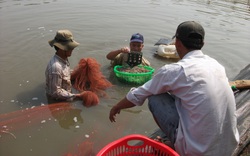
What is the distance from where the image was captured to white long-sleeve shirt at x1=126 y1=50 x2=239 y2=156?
100 inches

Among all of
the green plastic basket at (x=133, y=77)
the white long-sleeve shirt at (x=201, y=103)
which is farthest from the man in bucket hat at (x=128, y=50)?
the white long-sleeve shirt at (x=201, y=103)

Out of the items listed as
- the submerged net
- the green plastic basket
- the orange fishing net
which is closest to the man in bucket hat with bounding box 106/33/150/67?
the green plastic basket

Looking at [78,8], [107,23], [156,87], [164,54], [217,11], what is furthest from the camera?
[217,11]

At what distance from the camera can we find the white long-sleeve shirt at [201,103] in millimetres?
2551

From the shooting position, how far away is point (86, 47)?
777 cm

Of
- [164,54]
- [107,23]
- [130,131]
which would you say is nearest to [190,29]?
[130,131]

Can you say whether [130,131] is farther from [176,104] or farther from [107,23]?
[107,23]

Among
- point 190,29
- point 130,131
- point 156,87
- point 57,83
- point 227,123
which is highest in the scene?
point 190,29

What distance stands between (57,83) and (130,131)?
152cm

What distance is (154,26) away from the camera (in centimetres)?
1002

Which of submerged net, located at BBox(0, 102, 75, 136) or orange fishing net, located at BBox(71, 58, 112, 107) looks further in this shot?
orange fishing net, located at BBox(71, 58, 112, 107)

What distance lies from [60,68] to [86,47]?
3143mm

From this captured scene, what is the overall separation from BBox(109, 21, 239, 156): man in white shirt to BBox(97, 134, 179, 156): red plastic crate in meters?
0.16

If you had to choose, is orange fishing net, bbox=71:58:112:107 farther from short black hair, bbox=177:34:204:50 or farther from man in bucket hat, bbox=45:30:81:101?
short black hair, bbox=177:34:204:50
